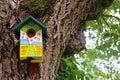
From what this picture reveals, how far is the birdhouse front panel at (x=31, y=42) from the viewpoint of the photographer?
1.80 meters

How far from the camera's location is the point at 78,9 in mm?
2379

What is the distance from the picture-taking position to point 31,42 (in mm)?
1851

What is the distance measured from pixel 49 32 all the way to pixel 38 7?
0.19 m

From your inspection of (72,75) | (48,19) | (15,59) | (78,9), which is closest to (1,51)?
(15,59)

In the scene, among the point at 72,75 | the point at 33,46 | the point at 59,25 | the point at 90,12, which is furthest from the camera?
the point at 72,75

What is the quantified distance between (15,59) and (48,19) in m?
0.41

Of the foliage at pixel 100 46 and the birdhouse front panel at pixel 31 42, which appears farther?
the foliage at pixel 100 46

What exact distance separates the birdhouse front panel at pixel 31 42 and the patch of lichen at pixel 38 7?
0.18 meters

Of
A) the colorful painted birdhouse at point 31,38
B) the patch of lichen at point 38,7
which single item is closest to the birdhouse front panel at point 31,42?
the colorful painted birdhouse at point 31,38

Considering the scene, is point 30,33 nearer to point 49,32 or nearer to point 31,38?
point 31,38

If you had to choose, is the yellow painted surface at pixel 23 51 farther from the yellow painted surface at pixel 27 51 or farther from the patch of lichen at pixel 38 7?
the patch of lichen at pixel 38 7

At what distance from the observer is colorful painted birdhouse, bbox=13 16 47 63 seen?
180cm

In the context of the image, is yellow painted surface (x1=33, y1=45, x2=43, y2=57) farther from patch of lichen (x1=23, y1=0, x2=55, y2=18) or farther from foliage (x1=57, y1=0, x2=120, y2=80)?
foliage (x1=57, y1=0, x2=120, y2=80)

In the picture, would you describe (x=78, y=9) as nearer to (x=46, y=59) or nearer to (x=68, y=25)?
(x=68, y=25)
